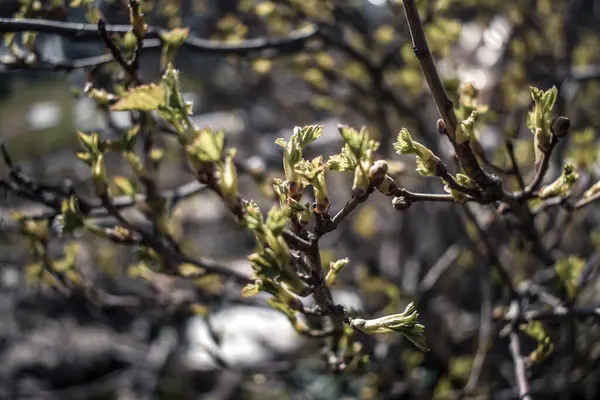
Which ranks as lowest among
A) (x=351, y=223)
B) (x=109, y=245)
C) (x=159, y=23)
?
(x=109, y=245)

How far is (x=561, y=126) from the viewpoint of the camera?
100 centimetres

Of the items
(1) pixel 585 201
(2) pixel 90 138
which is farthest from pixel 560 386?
(2) pixel 90 138

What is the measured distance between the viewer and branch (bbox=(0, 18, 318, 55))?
4.16ft

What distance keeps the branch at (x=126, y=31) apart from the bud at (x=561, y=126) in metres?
0.92

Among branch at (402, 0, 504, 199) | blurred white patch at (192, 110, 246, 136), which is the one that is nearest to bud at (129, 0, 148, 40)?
branch at (402, 0, 504, 199)

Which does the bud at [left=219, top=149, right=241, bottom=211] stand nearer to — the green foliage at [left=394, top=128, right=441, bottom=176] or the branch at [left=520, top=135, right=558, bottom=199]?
the green foliage at [left=394, top=128, right=441, bottom=176]

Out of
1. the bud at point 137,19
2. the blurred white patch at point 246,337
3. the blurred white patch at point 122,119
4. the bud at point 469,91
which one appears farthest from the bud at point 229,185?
the blurred white patch at point 246,337

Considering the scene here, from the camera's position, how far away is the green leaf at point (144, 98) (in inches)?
34.0

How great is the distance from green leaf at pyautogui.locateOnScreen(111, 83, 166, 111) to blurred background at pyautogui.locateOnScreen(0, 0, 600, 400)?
0.61 meters

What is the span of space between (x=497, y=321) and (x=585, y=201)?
0.55 metres

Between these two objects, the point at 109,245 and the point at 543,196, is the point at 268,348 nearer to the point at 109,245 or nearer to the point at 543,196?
the point at 109,245

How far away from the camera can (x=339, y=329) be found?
1.29 metres

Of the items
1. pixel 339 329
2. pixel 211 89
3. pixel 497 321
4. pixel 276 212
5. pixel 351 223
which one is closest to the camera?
pixel 276 212

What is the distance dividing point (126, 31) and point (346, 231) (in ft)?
6.75
